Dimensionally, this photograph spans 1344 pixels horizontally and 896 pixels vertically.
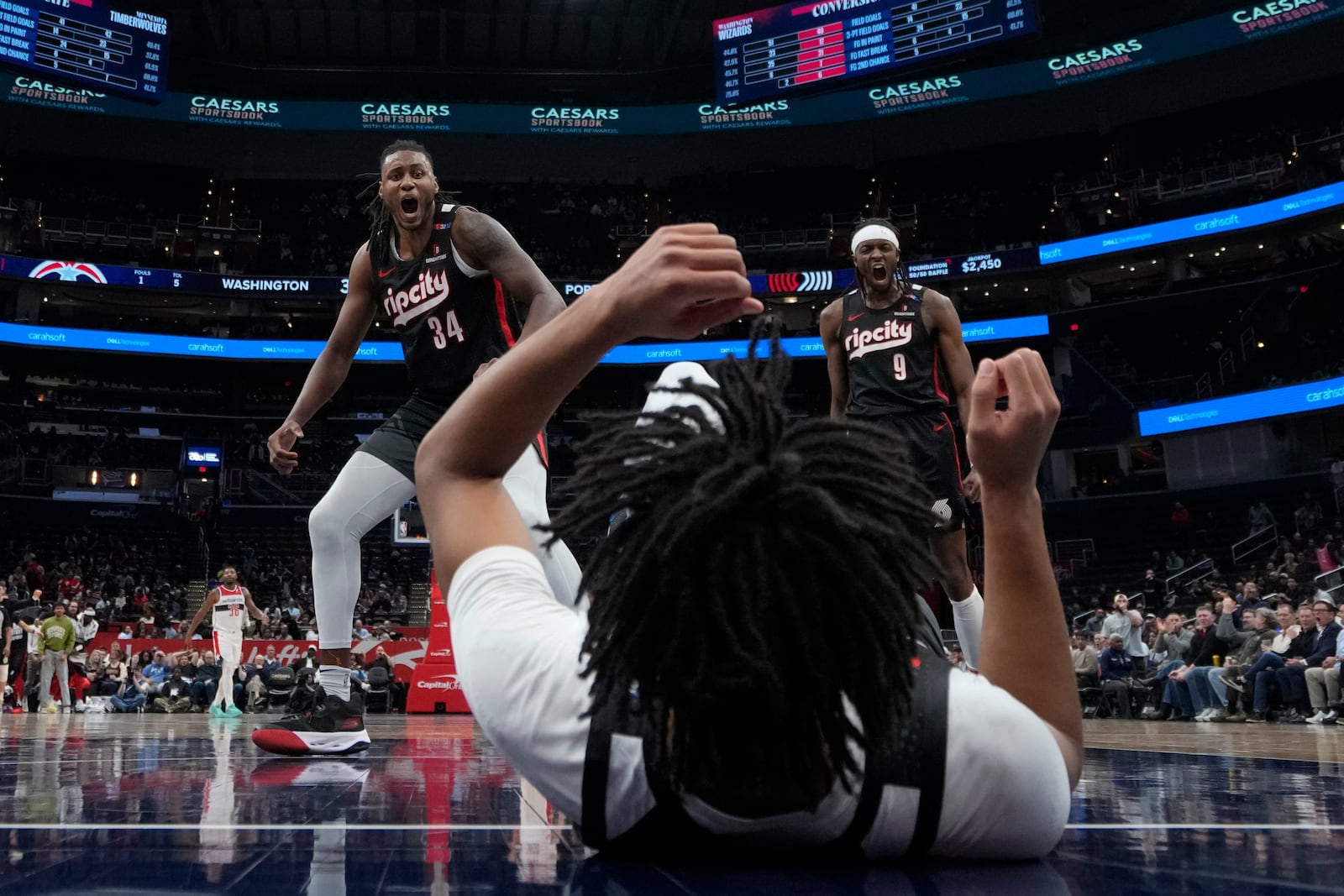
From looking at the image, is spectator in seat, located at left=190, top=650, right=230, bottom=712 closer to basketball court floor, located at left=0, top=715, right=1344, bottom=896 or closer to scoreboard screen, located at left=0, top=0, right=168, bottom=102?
basketball court floor, located at left=0, top=715, right=1344, bottom=896

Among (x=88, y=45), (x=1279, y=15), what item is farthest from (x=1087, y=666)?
(x=88, y=45)

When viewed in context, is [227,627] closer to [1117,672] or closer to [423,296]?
[423,296]

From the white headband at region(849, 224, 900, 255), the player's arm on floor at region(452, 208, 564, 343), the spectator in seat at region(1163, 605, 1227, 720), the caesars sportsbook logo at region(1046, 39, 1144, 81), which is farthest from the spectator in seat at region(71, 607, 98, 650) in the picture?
the caesars sportsbook logo at region(1046, 39, 1144, 81)

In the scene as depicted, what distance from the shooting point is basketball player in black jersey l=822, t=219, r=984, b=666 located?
377 cm

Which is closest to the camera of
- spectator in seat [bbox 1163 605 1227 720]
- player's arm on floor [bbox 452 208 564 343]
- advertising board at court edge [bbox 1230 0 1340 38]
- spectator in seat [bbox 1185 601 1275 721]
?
player's arm on floor [bbox 452 208 564 343]

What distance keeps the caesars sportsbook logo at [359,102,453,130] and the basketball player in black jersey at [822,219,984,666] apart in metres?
23.2

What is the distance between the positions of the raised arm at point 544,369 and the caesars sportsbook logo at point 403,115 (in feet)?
84.6

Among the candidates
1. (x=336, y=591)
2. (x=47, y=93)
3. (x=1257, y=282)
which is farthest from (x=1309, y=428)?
(x=47, y=93)

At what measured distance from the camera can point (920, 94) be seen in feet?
74.6

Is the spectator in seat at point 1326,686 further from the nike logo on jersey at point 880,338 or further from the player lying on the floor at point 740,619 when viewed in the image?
the player lying on the floor at point 740,619

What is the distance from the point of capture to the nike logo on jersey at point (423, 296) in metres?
3.40

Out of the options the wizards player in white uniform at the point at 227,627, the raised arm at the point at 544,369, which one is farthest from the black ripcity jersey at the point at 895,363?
the wizards player in white uniform at the point at 227,627

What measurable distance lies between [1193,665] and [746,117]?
56.8ft

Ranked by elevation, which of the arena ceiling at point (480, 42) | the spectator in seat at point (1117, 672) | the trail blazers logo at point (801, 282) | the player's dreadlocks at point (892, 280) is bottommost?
the spectator in seat at point (1117, 672)
